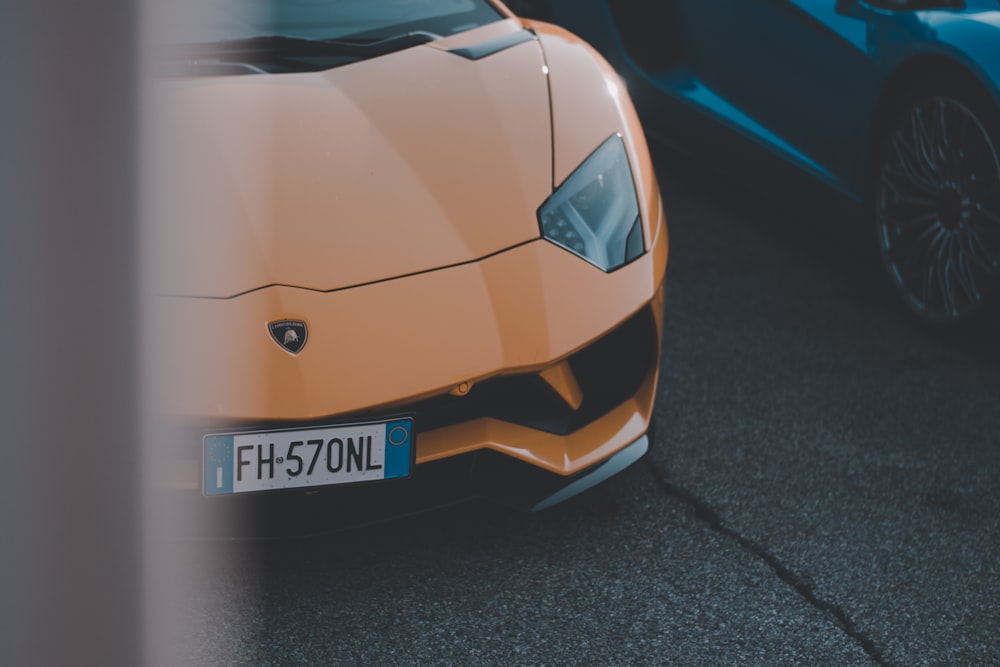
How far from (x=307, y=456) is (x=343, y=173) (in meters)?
0.59

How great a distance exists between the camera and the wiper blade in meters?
2.72

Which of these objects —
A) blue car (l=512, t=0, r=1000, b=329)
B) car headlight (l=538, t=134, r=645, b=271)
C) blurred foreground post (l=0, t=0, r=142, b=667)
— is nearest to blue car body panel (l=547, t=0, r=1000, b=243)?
blue car (l=512, t=0, r=1000, b=329)

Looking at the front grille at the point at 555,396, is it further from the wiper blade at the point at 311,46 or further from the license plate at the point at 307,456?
the wiper blade at the point at 311,46

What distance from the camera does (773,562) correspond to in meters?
2.41

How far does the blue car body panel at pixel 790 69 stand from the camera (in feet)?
10.5

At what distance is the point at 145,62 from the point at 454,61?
1.91 metres

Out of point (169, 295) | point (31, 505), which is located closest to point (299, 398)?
point (169, 295)

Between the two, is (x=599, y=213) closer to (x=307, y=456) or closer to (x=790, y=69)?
(x=307, y=456)

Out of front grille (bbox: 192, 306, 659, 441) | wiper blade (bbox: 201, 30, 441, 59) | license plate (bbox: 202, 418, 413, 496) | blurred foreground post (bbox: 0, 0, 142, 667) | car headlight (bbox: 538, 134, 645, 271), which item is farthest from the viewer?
wiper blade (bbox: 201, 30, 441, 59)

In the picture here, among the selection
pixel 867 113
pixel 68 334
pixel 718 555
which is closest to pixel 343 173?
pixel 718 555

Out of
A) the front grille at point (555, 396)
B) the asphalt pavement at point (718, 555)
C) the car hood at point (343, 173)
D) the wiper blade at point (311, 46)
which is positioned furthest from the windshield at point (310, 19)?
the asphalt pavement at point (718, 555)

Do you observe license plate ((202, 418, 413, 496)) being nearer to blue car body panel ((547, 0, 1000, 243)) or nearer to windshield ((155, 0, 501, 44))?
windshield ((155, 0, 501, 44))

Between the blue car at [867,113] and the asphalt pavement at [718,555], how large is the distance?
293mm

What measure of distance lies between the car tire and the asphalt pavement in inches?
5.9
